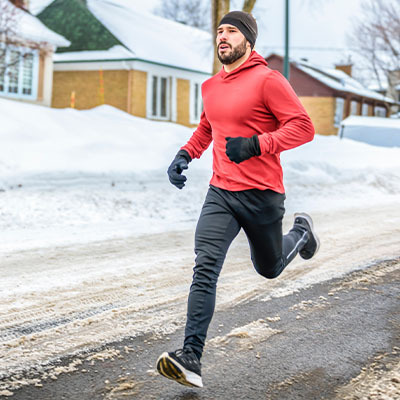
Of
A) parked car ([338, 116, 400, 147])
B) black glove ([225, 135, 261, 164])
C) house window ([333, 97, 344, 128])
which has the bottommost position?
black glove ([225, 135, 261, 164])

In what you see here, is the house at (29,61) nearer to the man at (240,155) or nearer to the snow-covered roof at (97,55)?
the snow-covered roof at (97,55)

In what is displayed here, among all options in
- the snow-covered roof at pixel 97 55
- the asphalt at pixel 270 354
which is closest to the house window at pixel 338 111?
the snow-covered roof at pixel 97 55

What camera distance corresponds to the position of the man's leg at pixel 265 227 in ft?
11.5

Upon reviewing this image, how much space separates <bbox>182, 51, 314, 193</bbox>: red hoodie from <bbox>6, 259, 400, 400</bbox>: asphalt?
3.22 feet

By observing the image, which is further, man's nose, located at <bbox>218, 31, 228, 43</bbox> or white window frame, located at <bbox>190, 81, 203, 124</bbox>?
white window frame, located at <bbox>190, 81, 203, 124</bbox>

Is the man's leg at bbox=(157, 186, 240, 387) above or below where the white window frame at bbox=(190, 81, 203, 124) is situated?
below

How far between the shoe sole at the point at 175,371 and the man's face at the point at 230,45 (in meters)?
1.61

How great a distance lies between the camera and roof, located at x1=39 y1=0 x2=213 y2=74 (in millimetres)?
26094

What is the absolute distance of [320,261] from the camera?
6.45 metres

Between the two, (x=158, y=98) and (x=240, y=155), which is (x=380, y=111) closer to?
(x=158, y=98)

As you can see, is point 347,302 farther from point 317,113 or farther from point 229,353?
point 317,113

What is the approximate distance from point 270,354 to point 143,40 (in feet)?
82.6

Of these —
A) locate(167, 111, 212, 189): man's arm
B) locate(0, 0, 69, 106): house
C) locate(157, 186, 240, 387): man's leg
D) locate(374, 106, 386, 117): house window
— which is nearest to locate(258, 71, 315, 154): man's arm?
locate(157, 186, 240, 387): man's leg

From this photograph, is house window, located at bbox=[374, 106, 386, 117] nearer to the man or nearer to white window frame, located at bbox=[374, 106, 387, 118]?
white window frame, located at bbox=[374, 106, 387, 118]
